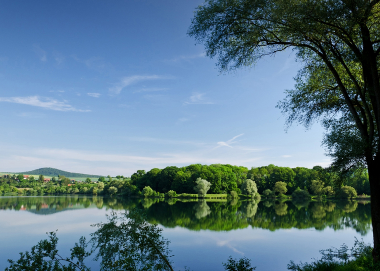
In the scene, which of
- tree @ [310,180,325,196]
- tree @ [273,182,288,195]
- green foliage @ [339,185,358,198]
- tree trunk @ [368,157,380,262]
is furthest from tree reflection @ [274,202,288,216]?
tree trunk @ [368,157,380,262]

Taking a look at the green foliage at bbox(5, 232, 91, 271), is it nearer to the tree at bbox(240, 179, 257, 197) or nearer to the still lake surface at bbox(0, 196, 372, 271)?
the still lake surface at bbox(0, 196, 372, 271)

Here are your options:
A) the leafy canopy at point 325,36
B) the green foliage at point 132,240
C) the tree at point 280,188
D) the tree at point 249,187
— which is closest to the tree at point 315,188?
the tree at point 280,188

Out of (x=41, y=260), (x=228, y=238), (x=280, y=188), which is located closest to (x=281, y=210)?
(x=228, y=238)

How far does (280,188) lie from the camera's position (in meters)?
61.4

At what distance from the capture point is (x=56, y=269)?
4.62 m

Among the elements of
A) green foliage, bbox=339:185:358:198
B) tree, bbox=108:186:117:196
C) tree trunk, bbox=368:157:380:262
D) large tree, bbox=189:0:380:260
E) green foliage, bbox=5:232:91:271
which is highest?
large tree, bbox=189:0:380:260

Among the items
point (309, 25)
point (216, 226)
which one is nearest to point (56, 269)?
point (309, 25)

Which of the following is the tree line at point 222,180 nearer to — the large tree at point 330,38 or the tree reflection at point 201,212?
the tree reflection at point 201,212

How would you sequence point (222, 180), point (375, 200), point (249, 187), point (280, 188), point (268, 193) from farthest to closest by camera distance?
point (222, 180)
point (268, 193)
point (280, 188)
point (249, 187)
point (375, 200)

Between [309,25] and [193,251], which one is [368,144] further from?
[193,251]

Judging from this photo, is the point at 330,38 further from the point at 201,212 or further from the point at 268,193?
the point at 268,193

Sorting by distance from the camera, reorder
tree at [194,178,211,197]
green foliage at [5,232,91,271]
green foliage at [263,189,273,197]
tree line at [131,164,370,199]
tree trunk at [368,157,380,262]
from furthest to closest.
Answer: tree line at [131,164,370,199], green foliage at [263,189,273,197], tree at [194,178,211,197], tree trunk at [368,157,380,262], green foliage at [5,232,91,271]

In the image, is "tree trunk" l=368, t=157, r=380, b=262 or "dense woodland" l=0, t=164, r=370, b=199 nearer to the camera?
"tree trunk" l=368, t=157, r=380, b=262

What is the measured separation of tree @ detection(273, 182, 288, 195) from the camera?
61.3 meters
